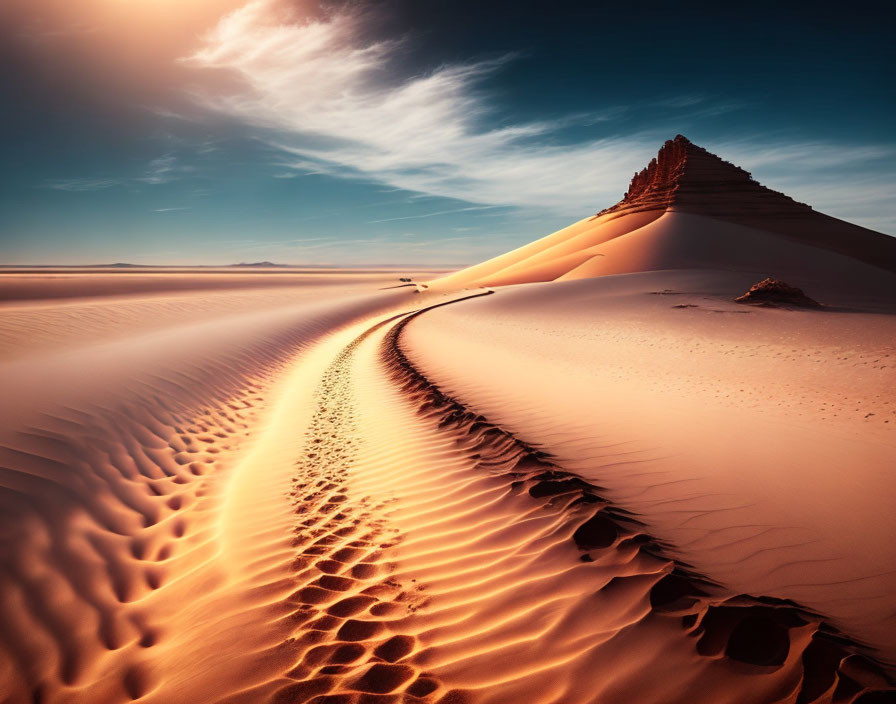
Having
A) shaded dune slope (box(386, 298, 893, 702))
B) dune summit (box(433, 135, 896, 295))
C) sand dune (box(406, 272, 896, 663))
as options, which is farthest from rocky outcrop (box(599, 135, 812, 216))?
shaded dune slope (box(386, 298, 893, 702))

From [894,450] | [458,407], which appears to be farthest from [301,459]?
[894,450]

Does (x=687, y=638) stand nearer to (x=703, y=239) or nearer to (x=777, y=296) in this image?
(x=777, y=296)

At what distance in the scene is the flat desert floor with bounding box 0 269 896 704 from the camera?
2564mm

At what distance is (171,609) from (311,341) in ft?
50.1

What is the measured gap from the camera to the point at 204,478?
5.84 m

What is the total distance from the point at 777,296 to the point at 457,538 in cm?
2060

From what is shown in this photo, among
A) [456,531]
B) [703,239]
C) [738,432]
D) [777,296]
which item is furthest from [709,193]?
[456,531]

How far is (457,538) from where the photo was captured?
4.00 metres

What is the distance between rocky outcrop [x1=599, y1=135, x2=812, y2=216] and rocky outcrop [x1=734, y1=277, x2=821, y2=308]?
4315cm

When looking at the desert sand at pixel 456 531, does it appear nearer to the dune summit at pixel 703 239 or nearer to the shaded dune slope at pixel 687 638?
the shaded dune slope at pixel 687 638

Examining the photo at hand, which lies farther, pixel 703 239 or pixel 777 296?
pixel 703 239

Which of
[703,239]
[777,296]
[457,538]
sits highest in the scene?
[703,239]

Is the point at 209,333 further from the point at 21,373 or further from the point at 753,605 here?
the point at 753,605

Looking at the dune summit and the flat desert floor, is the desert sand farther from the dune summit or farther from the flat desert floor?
the dune summit
